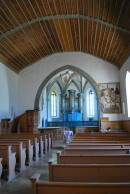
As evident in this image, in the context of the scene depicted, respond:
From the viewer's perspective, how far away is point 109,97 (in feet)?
47.4

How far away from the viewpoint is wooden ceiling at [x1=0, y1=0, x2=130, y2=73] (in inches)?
339

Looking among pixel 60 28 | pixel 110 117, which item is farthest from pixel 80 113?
pixel 60 28

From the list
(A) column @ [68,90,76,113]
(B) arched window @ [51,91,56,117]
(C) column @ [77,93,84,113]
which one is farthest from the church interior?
(C) column @ [77,93,84,113]

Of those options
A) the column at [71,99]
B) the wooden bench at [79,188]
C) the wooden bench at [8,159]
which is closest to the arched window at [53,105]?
the column at [71,99]

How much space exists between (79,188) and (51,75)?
1366cm

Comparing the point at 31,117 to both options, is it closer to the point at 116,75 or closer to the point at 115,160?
the point at 116,75

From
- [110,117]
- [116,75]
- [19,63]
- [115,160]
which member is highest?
[19,63]

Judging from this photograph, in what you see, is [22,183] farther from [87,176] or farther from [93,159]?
[87,176]

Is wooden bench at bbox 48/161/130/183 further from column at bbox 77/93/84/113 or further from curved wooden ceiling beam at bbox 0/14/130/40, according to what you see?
column at bbox 77/93/84/113

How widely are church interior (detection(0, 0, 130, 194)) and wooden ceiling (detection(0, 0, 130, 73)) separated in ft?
0.14

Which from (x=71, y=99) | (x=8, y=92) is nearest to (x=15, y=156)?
(x=8, y=92)

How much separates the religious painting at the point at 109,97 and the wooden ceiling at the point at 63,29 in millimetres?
1543

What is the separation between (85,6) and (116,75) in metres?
6.86

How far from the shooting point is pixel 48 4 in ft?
29.4
